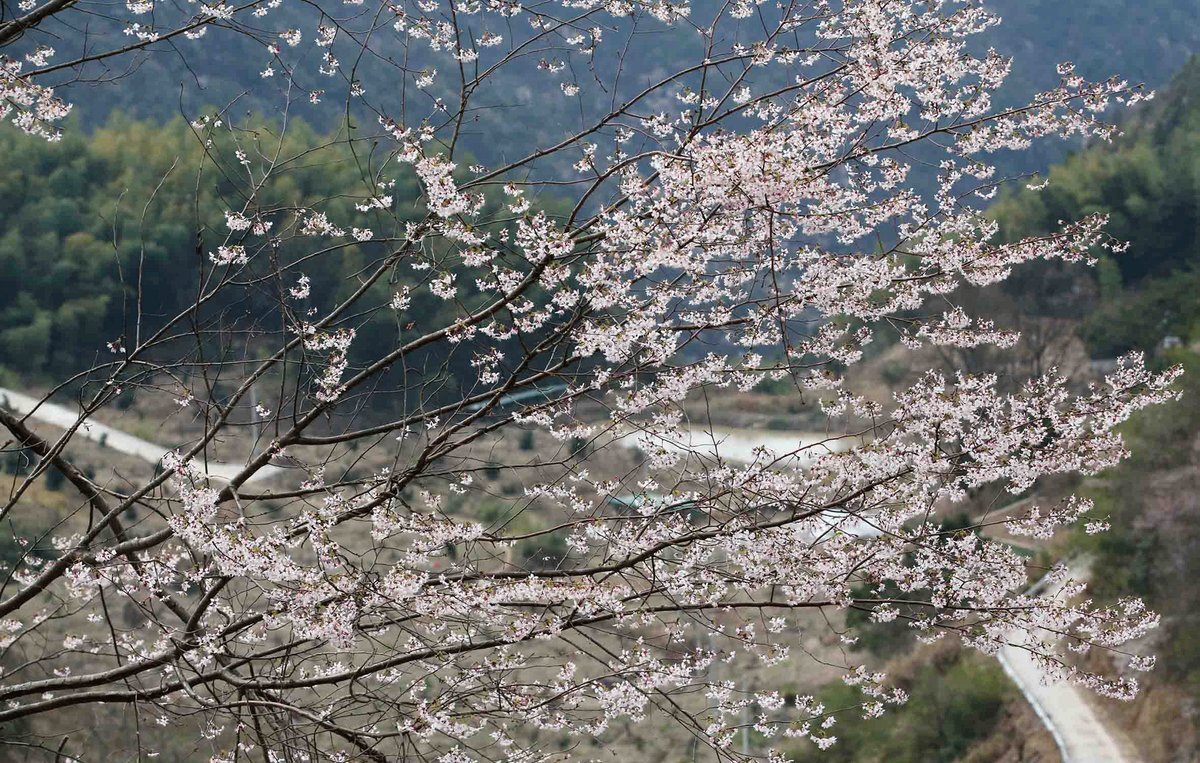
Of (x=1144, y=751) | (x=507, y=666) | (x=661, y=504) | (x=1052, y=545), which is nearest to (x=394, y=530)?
(x=507, y=666)

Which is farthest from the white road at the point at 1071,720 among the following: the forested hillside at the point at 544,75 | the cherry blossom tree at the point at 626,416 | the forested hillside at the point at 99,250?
the forested hillside at the point at 544,75

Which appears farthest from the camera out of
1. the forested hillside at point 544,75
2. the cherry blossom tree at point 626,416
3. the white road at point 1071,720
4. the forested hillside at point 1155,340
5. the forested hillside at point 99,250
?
the forested hillside at point 544,75

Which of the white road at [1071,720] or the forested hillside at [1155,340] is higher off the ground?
the forested hillside at [1155,340]

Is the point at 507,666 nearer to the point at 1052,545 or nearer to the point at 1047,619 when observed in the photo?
the point at 1047,619

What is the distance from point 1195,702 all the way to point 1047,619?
14932mm

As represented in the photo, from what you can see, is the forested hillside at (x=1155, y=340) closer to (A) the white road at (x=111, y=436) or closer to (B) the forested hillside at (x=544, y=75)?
(B) the forested hillside at (x=544, y=75)

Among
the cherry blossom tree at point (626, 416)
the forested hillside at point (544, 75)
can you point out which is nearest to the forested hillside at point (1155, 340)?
the cherry blossom tree at point (626, 416)

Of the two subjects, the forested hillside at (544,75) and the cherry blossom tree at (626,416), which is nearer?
the cherry blossom tree at (626,416)

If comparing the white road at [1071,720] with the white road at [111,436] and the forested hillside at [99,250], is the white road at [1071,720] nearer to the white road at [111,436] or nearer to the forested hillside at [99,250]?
the forested hillside at [99,250]

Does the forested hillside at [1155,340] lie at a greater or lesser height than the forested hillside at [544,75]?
lesser

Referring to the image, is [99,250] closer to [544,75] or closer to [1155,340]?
[1155,340]

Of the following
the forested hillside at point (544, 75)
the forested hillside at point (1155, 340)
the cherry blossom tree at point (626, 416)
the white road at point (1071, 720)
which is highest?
the forested hillside at point (544, 75)

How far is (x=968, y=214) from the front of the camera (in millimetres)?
4645

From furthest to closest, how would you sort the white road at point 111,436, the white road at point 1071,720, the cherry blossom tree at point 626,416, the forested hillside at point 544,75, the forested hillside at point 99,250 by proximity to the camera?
1. the forested hillside at point 544,75
2. the forested hillside at point 99,250
3. the white road at point 111,436
4. the white road at point 1071,720
5. the cherry blossom tree at point 626,416
